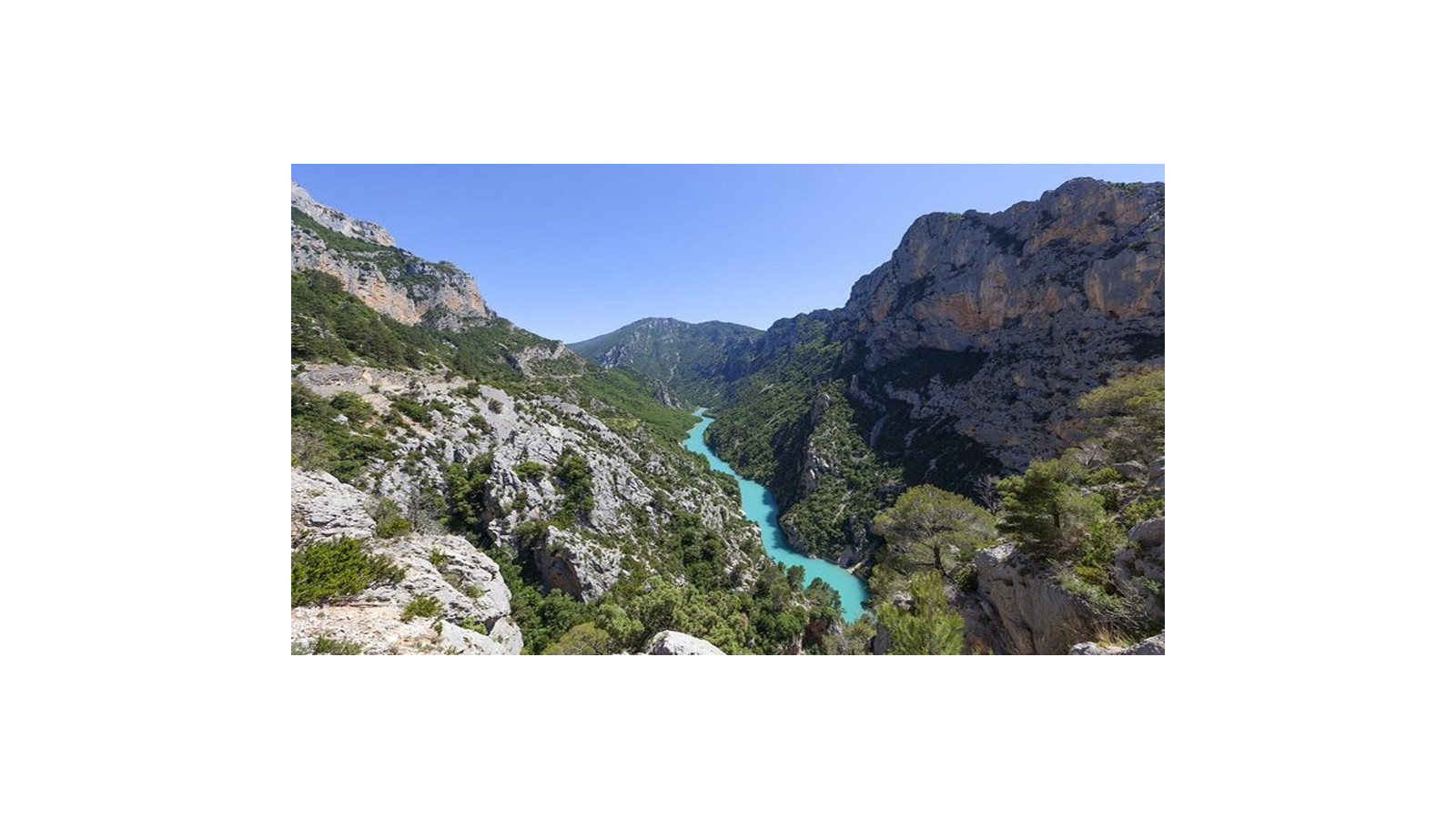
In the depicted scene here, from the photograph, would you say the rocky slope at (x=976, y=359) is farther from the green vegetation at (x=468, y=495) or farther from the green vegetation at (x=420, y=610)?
the green vegetation at (x=468, y=495)

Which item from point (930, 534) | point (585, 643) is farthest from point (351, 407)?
point (930, 534)

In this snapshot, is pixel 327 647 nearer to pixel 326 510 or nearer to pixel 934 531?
pixel 326 510

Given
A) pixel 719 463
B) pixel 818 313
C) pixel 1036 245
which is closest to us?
pixel 1036 245

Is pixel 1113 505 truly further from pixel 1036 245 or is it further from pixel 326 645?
pixel 1036 245

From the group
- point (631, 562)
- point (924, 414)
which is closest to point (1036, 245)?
point (924, 414)

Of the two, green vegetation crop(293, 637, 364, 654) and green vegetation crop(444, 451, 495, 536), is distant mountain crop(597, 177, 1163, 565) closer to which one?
green vegetation crop(444, 451, 495, 536)

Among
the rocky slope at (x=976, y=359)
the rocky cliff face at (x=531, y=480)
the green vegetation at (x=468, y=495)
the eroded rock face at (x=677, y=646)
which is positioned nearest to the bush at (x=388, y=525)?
the rocky cliff face at (x=531, y=480)
